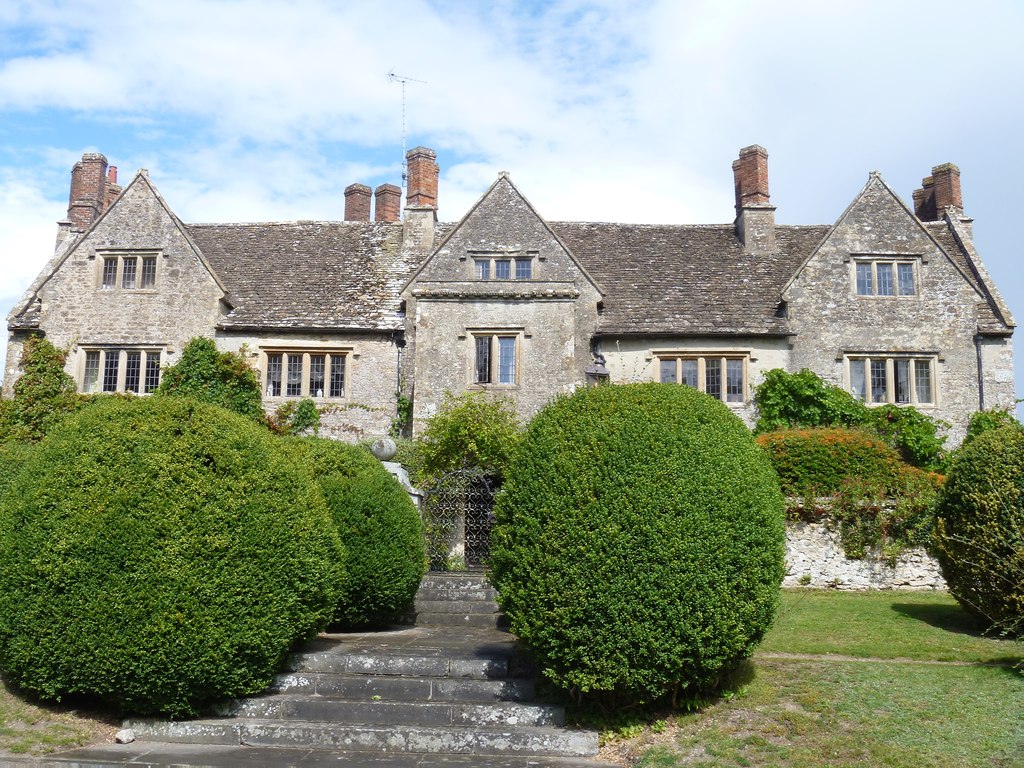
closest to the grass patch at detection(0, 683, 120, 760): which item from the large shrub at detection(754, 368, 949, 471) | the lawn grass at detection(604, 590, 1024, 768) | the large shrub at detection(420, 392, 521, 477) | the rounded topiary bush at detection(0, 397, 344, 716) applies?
the rounded topiary bush at detection(0, 397, 344, 716)

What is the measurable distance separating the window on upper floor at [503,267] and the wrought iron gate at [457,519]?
307 inches

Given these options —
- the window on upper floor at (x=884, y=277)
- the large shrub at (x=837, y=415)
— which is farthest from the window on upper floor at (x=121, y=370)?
the window on upper floor at (x=884, y=277)

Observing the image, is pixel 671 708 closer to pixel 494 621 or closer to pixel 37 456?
pixel 494 621

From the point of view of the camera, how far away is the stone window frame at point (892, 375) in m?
24.5

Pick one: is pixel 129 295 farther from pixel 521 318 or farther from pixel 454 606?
pixel 454 606

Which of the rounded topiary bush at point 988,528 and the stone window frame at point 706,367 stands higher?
the stone window frame at point 706,367

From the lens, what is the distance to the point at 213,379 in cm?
2447

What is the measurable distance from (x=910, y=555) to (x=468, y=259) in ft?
46.0

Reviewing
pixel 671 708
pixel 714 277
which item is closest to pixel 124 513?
pixel 671 708

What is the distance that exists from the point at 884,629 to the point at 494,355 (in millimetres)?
14226

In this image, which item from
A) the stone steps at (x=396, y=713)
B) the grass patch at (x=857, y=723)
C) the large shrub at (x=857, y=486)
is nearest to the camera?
the grass patch at (x=857, y=723)

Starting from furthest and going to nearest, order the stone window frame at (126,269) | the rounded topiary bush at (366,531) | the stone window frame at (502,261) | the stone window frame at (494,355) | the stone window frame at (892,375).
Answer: the stone window frame at (126,269)
the stone window frame at (502,261)
the stone window frame at (892,375)
the stone window frame at (494,355)
the rounded topiary bush at (366,531)

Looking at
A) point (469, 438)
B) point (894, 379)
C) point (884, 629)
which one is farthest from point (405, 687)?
point (894, 379)

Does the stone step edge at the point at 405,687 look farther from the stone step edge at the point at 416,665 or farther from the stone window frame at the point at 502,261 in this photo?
the stone window frame at the point at 502,261
